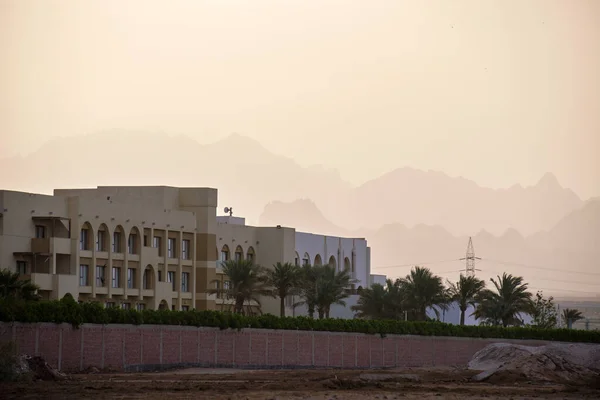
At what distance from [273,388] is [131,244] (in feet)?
A: 144

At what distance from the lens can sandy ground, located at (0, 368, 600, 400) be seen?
50.2 meters

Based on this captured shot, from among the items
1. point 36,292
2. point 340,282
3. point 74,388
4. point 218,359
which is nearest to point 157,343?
point 218,359

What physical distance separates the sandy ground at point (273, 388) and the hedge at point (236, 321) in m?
4.06

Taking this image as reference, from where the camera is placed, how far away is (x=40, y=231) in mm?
89500

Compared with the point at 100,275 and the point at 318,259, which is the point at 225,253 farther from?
the point at 100,275

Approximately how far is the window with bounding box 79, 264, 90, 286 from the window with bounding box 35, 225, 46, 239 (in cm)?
352

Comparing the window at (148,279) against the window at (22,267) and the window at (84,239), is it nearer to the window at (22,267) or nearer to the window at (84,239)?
the window at (84,239)

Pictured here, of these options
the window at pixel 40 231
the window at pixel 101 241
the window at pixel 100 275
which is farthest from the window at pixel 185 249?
the window at pixel 40 231

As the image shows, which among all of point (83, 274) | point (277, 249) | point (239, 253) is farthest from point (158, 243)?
point (277, 249)

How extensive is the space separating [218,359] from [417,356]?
906 inches

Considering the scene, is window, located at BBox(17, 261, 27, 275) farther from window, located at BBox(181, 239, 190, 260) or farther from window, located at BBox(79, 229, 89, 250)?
window, located at BBox(181, 239, 190, 260)

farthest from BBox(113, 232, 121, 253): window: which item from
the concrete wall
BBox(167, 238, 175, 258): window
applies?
the concrete wall

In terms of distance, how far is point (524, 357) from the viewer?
70.9 m

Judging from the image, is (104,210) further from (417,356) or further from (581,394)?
(581,394)
